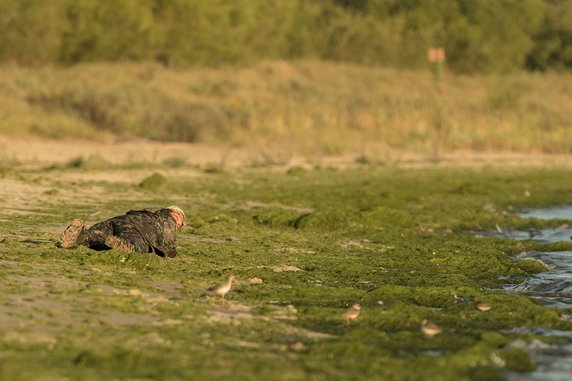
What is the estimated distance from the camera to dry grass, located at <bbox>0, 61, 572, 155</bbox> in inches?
1032

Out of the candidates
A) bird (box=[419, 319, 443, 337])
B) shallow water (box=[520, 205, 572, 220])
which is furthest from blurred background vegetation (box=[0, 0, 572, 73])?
bird (box=[419, 319, 443, 337])

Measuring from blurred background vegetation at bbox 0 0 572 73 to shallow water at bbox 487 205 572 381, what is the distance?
2059cm

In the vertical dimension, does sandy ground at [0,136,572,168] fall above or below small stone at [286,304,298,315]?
below

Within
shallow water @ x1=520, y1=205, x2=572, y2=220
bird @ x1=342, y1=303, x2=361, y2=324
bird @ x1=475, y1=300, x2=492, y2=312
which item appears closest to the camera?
bird @ x1=342, y1=303, x2=361, y2=324

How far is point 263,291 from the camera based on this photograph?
9906 millimetres

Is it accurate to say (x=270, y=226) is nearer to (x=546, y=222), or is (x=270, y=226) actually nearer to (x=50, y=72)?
(x=546, y=222)

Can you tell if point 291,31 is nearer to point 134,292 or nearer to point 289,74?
point 289,74

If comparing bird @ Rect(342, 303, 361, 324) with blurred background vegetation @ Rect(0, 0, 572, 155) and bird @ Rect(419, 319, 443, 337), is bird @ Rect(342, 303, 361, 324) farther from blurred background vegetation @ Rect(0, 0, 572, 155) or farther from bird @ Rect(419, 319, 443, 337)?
blurred background vegetation @ Rect(0, 0, 572, 155)

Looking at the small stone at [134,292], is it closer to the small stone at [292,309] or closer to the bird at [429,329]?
the small stone at [292,309]

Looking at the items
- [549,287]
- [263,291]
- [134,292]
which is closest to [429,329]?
[263,291]

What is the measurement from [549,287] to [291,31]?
36888mm

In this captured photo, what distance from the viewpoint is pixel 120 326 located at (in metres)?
8.09

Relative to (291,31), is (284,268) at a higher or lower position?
lower

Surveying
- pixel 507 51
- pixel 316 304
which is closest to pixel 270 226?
pixel 316 304
